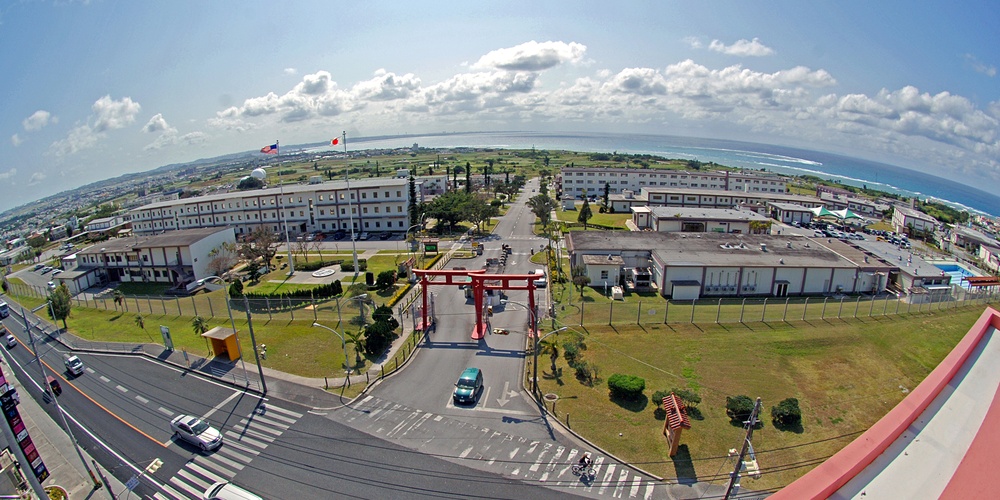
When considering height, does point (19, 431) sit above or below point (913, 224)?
above

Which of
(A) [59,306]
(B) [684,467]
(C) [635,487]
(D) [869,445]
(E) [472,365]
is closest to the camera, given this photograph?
(D) [869,445]

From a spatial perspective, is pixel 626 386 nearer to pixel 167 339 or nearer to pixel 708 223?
pixel 167 339

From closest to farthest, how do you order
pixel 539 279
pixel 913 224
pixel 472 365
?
pixel 472 365 → pixel 539 279 → pixel 913 224

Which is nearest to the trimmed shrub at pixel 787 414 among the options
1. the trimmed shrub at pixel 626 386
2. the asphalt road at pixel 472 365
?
the trimmed shrub at pixel 626 386

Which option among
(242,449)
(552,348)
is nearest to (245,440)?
(242,449)

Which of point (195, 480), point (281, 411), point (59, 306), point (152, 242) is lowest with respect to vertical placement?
point (195, 480)

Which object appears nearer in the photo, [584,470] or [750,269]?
[584,470]
